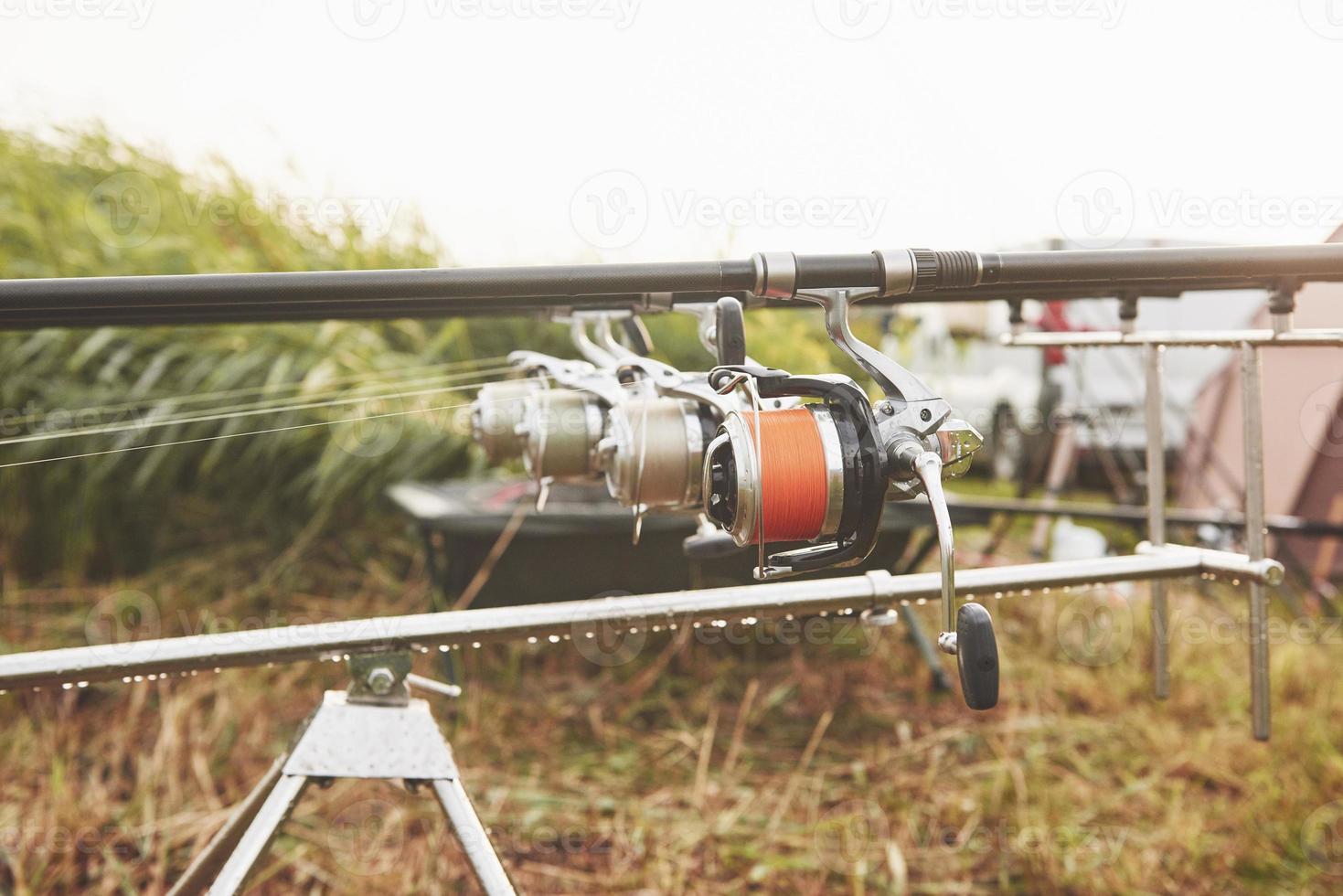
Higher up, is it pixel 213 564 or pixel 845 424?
pixel 845 424

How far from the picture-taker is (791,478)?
79cm

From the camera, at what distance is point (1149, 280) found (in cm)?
105

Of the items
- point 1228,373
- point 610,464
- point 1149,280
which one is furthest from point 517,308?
point 1228,373

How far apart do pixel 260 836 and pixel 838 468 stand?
669 mm

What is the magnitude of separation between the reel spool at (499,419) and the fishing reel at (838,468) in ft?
1.79

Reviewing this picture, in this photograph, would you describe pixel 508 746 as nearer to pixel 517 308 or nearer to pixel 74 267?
pixel 517 308

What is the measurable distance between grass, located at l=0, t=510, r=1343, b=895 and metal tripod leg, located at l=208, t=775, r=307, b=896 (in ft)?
2.80

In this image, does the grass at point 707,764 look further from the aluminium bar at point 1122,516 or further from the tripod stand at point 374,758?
the tripod stand at point 374,758

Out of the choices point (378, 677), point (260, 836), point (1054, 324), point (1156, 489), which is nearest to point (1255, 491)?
point (1156, 489)

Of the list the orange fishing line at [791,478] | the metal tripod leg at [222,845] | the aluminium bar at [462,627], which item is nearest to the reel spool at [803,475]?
the orange fishing line at [791,478]

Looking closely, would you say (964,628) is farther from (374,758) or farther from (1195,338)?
(1195,338)

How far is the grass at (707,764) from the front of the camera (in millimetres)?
1774

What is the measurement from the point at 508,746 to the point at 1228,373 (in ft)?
12.4

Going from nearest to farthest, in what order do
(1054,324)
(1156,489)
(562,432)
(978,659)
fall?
(978,659), (562,432), (1156,489), (1054,324)
